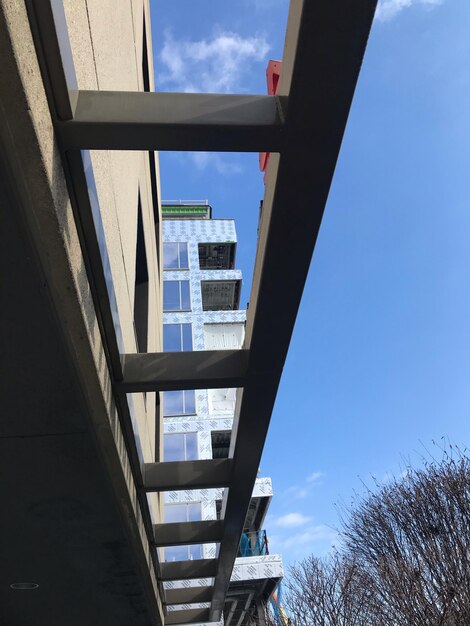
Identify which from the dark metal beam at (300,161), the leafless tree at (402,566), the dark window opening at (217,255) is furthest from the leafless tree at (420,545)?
the dark window opening at (217,255)

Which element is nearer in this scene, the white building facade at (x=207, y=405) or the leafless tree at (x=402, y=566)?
the leafless tree at (x=402, y=566)

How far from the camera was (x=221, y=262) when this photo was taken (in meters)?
33.4

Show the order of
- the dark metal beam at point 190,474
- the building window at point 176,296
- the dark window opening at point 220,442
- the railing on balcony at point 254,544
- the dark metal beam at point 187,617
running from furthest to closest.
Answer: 1. the building window at point 176,296
2. the dark window opening at point 220,442
3. the railing on balcony at point 254,544
4. the dark metal beam at point 187,617
5. the dark metal beam at point 190,474

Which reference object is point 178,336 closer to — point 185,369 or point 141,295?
point 141,295

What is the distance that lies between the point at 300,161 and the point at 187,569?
740cm

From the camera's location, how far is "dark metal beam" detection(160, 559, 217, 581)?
304 inches

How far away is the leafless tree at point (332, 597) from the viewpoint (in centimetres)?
973

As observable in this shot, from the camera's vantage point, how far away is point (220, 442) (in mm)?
25266

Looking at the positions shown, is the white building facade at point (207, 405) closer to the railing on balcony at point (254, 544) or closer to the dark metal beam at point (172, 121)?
the railing on balcony at point (254, 544)

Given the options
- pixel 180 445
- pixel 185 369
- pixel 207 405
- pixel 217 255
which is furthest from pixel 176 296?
pixel 185 369

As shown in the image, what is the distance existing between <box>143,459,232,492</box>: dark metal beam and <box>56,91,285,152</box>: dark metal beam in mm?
3765

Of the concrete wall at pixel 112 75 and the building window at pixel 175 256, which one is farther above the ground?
the building window at pixel 175 256

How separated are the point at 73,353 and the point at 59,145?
1.07 metres

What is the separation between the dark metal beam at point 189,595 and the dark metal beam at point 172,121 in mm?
9179
